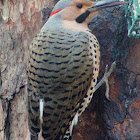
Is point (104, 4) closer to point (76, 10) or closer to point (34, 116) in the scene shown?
point (76, 10)

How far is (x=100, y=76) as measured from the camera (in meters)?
4.40

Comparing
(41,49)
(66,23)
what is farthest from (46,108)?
(66,23)

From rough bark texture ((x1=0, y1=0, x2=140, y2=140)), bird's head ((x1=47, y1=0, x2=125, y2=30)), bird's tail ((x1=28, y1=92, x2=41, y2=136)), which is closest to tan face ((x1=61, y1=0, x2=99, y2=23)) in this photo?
bird's head ((x1=47, y1=0, x2=125, y2=30))

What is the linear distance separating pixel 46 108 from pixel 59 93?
165 millimetres

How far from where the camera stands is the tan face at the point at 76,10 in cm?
419

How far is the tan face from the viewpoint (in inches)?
165

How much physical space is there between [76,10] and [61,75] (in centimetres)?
67

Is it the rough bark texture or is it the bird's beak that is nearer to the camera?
the bird's beak

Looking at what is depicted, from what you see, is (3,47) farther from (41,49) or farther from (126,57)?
(126,57)

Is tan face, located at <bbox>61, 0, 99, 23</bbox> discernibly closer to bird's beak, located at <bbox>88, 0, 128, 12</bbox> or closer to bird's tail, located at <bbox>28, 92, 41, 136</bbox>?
bird's beak, located at <bbox>88, 0, 128, 12</bbox>

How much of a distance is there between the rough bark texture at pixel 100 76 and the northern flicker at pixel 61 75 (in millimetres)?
227

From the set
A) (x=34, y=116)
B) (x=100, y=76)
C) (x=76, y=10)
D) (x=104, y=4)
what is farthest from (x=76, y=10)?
(x=34, y=116)

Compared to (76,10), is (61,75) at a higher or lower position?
lower

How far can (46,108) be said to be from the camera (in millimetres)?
3883
